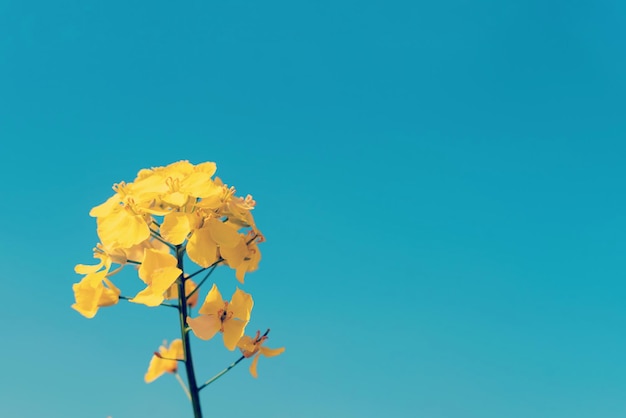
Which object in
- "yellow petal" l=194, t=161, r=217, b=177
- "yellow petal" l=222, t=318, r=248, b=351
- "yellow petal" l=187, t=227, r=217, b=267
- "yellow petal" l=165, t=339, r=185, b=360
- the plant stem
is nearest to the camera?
the plant stem

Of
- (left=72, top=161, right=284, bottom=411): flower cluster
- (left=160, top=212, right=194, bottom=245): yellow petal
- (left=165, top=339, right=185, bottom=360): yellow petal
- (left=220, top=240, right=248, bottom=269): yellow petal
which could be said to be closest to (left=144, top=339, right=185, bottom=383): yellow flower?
(left=165, top=339, right=185, bottom=360): yellow petal

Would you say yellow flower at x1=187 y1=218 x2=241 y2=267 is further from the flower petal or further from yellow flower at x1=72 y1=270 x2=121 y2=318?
yellow flower at x1=72 y1=270 x2=121 y2=318

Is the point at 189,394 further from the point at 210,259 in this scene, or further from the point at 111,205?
the point at 111,205

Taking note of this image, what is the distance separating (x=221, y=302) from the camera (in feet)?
10.9

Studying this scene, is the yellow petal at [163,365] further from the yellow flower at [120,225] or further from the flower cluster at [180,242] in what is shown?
the yellow flower at [120,225]

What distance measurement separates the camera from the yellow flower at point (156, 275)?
3047mm

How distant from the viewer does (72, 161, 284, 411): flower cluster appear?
313 centimetres

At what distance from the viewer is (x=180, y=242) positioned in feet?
10.2

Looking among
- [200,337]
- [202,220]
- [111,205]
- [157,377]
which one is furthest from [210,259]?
[157,377]

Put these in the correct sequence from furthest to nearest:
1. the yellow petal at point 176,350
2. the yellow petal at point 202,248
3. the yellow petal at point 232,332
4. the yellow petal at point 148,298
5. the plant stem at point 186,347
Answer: the yellow petal at point 176,350
the yellow petal at point 232,332
the yellow petal at point 202,248
the yellow petal at point 148,298
the plant stem at point 186,347

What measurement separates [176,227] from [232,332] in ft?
2.25

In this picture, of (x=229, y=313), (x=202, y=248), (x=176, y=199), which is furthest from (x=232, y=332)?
(x=176, y=199)

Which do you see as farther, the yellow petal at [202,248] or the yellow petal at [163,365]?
the yellow petal at [163,365]

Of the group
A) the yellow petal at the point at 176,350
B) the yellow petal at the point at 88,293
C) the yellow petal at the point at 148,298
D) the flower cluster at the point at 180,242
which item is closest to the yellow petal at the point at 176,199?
the flower cluster at the point at 180,242
